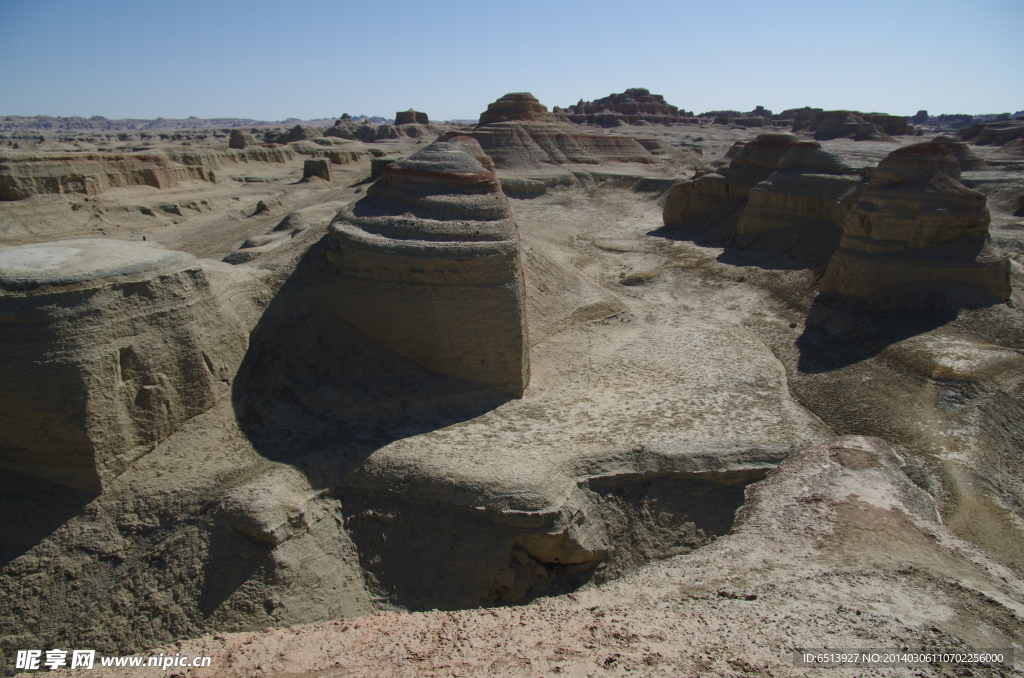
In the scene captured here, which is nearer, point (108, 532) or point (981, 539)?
point (108, 532)

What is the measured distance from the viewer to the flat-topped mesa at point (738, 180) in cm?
2085

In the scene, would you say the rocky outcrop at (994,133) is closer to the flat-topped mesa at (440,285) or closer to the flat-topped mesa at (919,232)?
the flat-topped mesa at (919,232)

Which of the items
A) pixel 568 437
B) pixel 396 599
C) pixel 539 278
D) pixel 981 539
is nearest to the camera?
pixel 396 599

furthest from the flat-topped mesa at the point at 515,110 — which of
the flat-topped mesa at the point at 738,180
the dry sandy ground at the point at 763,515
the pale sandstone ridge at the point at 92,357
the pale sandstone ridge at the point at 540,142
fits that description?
the pale sandstone ridge at the point at 92,357

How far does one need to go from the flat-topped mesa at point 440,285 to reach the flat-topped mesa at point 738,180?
14.5 meters

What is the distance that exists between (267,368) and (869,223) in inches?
554

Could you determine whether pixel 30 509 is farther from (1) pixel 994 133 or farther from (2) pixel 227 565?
(1) pixel 994 133

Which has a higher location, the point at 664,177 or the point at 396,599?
the point at 664,177

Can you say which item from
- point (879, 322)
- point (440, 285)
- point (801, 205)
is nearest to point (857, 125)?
point (801, 205)

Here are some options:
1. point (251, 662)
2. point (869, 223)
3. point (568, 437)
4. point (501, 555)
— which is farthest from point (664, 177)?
point (251, 662)

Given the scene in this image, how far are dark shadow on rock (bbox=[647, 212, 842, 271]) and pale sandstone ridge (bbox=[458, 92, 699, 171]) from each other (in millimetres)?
16126

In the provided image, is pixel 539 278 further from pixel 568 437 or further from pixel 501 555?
pixel 501 555

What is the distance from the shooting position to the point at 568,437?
9.02m

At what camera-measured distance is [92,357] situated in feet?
23.4
